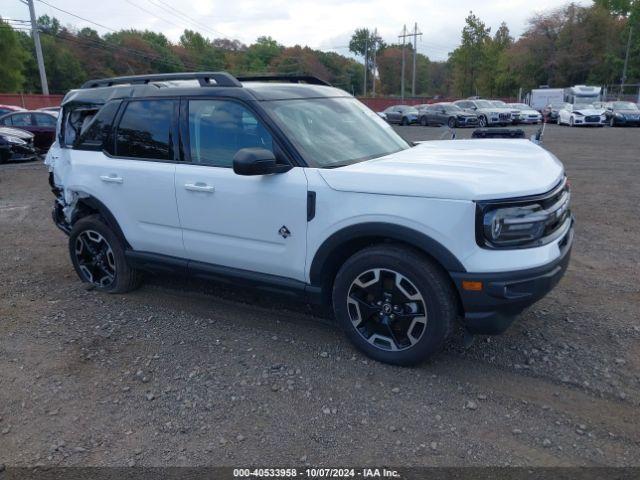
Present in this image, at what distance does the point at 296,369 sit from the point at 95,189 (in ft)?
8.17

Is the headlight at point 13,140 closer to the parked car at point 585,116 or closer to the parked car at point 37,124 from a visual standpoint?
the parked car at point 37,124

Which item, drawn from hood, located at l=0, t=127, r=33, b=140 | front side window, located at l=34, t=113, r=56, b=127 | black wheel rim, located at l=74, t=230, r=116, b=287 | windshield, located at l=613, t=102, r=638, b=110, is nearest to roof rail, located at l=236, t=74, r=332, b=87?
black wheel rim, located at l=74, t=230, r=116, b=287

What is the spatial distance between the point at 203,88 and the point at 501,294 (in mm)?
2650

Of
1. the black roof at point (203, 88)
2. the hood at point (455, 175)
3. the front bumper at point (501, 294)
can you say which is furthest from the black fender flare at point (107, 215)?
the front bumper at point (501, 294)

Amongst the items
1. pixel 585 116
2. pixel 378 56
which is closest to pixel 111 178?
pixel 585 116

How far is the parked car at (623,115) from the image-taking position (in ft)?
91.1

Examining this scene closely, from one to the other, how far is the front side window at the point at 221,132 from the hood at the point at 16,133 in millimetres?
13683

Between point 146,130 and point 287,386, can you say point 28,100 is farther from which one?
point 287,386

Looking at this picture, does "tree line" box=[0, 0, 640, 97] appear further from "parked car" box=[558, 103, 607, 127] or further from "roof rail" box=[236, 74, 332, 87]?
"roof rail" box=[236, 74, 332, 87]

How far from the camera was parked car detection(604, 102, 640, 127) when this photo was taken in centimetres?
2778

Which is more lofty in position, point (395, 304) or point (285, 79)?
point (285, 79)

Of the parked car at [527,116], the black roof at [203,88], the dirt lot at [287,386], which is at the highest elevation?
the black roof at [203,88]

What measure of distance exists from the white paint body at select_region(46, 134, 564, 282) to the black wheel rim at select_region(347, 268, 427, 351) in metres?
0.37

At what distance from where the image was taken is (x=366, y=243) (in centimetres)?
354
